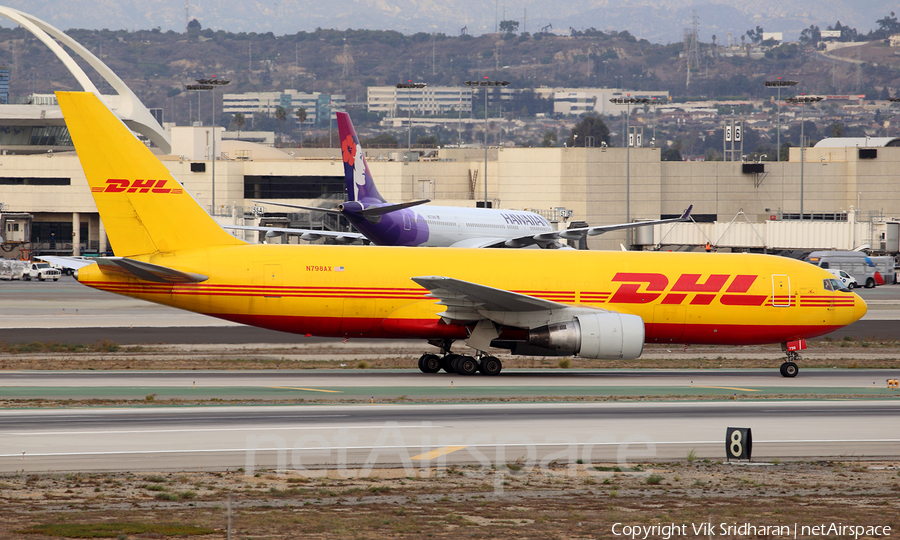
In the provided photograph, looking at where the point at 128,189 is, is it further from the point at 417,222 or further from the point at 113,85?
the point at 113,85

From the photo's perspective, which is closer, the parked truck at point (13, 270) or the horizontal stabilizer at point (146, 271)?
the horizontal stabilizer at point (146, 271)

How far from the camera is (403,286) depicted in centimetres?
3052

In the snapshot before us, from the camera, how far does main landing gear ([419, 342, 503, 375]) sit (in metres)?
30.5

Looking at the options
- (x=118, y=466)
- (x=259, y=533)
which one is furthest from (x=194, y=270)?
(x=259, y=533)

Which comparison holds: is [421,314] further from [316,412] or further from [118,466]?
[118,466]

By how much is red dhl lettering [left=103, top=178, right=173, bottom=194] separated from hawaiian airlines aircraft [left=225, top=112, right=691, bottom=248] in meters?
22.4

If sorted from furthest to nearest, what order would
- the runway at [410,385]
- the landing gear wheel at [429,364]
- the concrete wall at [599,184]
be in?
the concrete wall at [599,184]
the landing gear wheel at [429,364]
the runway at [410,385]

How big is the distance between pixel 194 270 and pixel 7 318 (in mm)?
20672

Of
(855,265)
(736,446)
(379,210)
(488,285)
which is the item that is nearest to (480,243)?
(379,210)

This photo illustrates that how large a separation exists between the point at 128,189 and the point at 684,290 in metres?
18.4

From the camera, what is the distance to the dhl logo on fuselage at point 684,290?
31469mm

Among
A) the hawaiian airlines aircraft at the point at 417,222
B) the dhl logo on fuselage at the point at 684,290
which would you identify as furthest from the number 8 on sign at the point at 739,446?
the hawaiian airlines aircraft at the point at 417,222

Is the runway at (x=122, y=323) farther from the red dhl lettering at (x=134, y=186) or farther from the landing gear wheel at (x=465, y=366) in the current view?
the landing gear wheel at (x=465, y=366)

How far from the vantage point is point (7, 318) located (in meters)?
45.5
